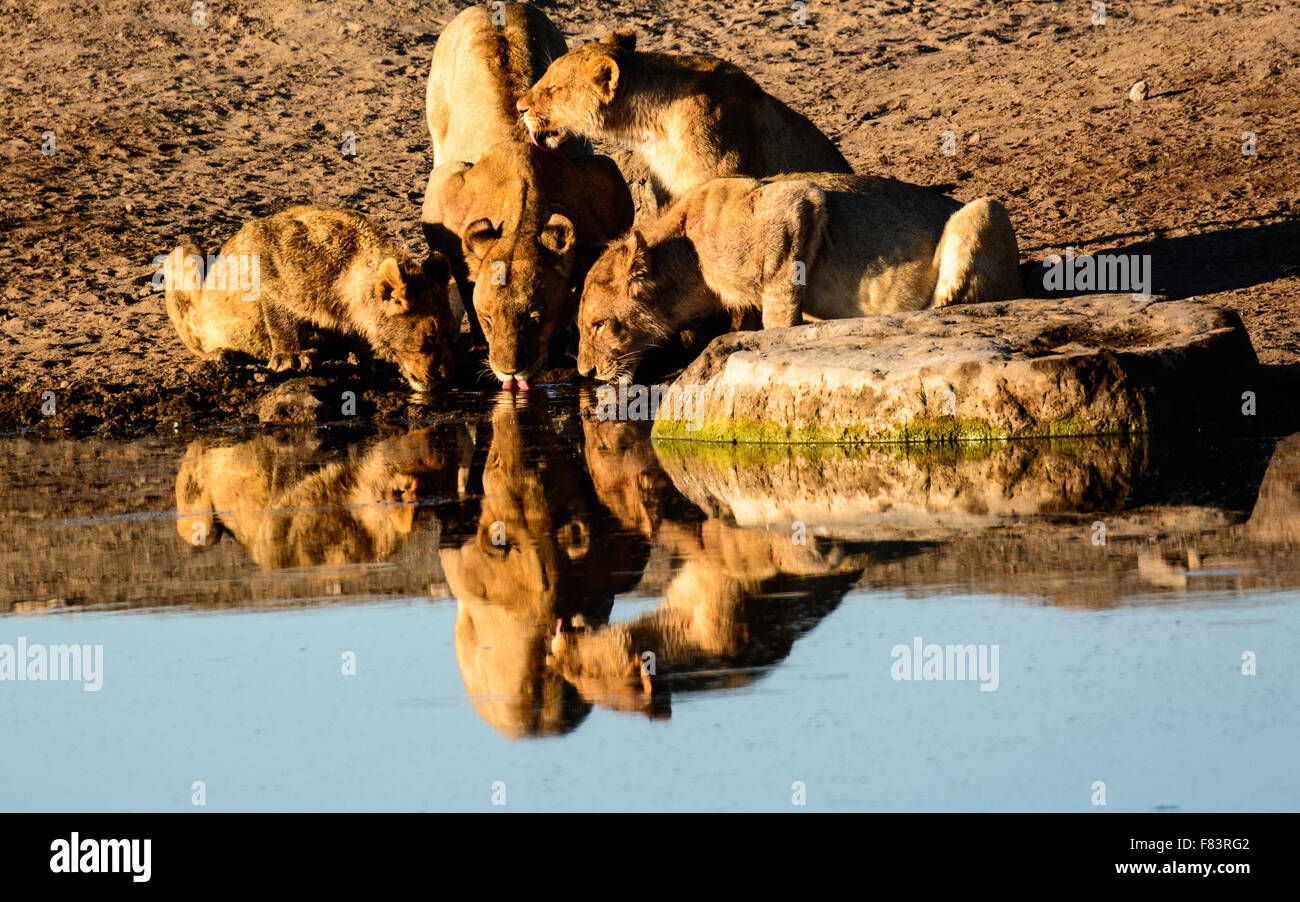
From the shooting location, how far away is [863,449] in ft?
29.1

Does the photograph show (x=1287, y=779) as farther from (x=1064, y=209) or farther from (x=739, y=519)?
(x=1064, y=209)

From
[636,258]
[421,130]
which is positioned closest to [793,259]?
[636,258]

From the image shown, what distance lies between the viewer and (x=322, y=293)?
12.1 m

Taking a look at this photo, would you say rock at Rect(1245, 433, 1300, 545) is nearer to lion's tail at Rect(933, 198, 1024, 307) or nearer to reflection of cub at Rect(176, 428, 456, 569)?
lion's tail at Rect(933, 198, 1024, 307)

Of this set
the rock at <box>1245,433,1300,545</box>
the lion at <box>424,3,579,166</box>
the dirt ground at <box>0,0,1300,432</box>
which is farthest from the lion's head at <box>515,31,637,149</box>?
the rock at <box>1245,433,1300,545</box>

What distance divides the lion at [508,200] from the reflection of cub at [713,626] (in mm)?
5302

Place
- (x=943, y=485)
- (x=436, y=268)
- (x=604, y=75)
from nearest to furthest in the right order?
(x=943, y=485) → (x=436, y=268) → (x=604, y=75)

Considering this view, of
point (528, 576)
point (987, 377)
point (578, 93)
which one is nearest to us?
point (528, 576)

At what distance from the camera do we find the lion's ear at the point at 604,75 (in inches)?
480

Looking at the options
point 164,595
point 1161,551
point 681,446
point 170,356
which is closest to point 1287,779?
point 1161,551

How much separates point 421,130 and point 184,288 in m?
6.15

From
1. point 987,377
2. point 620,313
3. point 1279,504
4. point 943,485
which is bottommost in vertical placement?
point 1279,504

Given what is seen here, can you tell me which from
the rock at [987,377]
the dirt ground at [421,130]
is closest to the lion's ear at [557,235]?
the dirt ground at [421,130]

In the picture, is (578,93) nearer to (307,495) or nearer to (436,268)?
(436,268)
